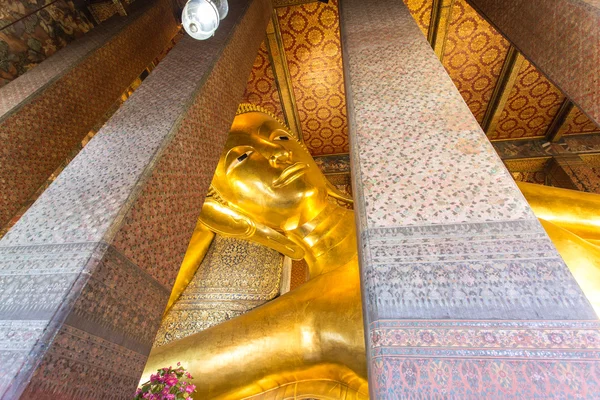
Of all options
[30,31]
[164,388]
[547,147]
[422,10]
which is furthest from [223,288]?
[547,147]

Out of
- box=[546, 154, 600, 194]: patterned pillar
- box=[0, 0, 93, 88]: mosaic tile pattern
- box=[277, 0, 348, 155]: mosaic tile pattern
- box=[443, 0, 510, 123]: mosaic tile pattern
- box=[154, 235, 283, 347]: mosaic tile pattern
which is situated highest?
box=[443, 0, 510, 123]: mosaic tile pattern

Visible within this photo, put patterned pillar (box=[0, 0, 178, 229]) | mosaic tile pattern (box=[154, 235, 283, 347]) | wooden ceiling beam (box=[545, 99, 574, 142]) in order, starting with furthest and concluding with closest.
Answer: wooden ceiling beam (box=[545, 99, 574, 142]) < mosaic tile pattern (box=[154, 235, 283, 347]) < patterned pillar (box=[0, 0, 178, 229])

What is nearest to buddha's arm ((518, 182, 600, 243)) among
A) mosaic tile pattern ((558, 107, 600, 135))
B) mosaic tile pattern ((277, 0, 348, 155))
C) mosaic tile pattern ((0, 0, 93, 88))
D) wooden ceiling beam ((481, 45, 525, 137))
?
wooden ceiling beam ((481, 45, 525, 137))

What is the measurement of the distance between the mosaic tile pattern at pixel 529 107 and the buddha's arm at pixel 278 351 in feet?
12.6

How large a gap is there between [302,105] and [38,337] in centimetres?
399

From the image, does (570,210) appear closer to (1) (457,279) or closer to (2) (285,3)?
(1) (457,279)

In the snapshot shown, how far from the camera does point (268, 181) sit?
7.28 ft

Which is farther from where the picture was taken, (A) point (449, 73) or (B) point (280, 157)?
(A) point (449, 73)

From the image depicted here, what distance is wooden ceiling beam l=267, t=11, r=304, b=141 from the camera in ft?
12.0

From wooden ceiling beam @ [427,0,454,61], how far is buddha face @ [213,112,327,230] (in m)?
2.44

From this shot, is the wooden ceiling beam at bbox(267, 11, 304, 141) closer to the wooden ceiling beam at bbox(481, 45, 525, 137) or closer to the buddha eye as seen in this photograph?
the buddha eye

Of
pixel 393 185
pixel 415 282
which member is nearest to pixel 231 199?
pixel 393 185

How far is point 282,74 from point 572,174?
384cm

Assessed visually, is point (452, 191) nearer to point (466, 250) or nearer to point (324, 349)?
point (466, 250)
